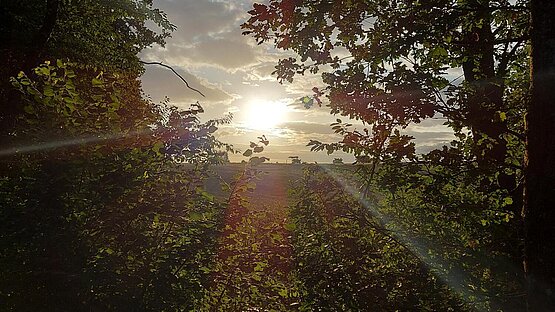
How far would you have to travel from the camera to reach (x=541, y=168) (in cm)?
333

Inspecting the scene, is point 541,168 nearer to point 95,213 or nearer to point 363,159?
point 363,159

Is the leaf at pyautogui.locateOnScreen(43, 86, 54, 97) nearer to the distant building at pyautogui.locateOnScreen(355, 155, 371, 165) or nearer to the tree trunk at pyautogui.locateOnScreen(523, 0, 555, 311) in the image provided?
the distant building at pyautogui.locateOnScreen(355, 155, 371, 165)

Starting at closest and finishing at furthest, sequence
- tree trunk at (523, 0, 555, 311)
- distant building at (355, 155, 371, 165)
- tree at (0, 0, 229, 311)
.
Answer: tree trunk at (523, 0, 555, 311) < tree at (0, 0, 229, 311) < distant building at (355, 155, 371, 165)

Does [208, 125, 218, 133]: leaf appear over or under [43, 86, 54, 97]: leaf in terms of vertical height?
under

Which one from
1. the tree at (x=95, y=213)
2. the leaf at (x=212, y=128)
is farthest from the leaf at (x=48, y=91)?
the leaf at (x=212, y=128)

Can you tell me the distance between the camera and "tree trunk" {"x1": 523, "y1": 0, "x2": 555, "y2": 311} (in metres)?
3.21

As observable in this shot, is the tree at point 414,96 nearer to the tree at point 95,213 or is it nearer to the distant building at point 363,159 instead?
Result: the distant building at point 363,159

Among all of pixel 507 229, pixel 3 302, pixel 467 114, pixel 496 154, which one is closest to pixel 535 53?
pixel 467 114

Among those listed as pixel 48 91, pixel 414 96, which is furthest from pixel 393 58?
pixel 48 91

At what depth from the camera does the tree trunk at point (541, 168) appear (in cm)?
321

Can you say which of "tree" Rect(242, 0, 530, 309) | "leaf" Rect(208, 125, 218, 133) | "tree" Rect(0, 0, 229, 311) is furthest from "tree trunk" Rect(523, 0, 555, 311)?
"leaf" Rect(208, 125, 218, 133)

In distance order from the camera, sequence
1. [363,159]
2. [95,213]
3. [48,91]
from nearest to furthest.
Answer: [48,91] → [95,213] → [363,159]

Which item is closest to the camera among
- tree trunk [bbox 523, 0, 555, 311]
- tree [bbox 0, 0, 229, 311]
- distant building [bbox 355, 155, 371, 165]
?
tree trunk [bbox 523, 0, 555, 311]

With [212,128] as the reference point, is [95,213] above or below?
below
